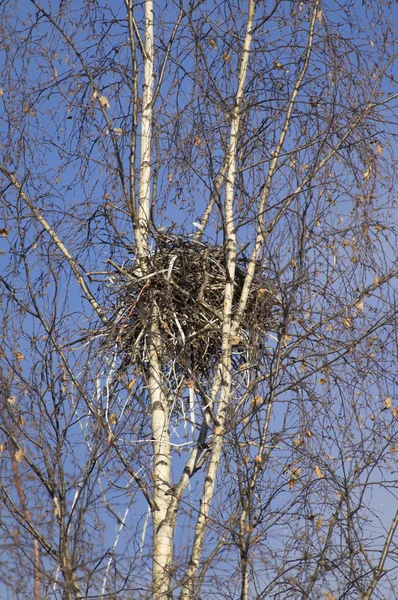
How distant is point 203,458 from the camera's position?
6.07 meters

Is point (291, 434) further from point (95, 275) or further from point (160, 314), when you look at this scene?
point (95, 275)

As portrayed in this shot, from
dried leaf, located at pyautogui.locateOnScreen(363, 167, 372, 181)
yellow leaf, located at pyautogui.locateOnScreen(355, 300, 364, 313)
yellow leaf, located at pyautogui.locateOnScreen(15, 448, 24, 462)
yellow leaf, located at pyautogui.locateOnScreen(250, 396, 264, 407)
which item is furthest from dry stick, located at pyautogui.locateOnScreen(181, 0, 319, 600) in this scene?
yellow leaf, located at pyautogui.locateOnScreen(15, 448, 24, 462)

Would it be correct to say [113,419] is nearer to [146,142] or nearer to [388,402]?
[388,402]

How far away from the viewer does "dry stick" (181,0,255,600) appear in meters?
5.53

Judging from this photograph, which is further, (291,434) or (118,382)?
(118,382)

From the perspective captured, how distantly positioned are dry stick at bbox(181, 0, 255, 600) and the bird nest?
10 cm

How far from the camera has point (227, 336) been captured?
603 cm

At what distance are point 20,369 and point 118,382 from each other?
1.79ft

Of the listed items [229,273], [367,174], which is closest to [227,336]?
[229,273]

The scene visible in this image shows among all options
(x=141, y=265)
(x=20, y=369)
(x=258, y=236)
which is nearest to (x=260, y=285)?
(x=258, y=236)

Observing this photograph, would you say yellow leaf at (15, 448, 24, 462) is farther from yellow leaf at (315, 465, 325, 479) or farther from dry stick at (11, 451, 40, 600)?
yellow leaf at (315, 465, 325, 479)

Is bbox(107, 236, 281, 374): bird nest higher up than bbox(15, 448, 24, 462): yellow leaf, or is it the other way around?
bbox(107, 236, 281, 374): bird nest

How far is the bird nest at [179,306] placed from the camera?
6344 millimetres

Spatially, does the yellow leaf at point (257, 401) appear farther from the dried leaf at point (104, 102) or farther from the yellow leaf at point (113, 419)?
the dried leaf at point (104, 102)
